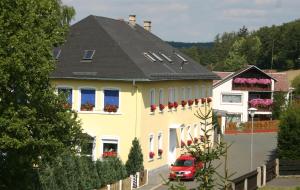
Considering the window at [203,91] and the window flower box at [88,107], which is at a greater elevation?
the window at [203,91]

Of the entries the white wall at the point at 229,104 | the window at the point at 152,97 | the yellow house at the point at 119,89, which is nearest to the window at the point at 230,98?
the white wall at the point at 229,104

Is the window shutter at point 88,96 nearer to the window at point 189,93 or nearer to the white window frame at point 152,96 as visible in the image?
the white window frame at point 152,96

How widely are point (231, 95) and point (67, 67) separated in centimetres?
4351

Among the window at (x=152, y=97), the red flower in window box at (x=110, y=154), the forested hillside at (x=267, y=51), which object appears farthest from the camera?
the forested hillside at (x=267, y=51)

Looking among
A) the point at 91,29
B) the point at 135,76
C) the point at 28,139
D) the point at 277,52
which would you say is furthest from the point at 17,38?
the point at 277,52

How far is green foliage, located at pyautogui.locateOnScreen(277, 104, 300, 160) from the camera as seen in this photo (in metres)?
41.2

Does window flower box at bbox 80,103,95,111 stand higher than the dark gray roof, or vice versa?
the dark gray roof

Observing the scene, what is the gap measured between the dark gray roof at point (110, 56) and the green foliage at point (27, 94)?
1236 cm

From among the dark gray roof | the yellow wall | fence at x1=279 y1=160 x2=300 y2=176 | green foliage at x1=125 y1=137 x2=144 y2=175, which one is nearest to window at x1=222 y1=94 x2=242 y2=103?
the dark gray roof

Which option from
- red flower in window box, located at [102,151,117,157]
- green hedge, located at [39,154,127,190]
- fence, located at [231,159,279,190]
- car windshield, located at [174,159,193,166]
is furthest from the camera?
car windshield, located at [174,159,193,166]

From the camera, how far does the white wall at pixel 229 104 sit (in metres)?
81.2

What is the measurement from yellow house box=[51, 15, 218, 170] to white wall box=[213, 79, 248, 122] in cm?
3606

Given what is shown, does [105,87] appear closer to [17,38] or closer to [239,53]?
[17,38]

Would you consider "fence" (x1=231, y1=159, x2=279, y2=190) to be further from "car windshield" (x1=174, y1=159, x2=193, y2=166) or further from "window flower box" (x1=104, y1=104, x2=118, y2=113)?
"window flower box" (x1=104, y1=104, x2=118, y2=113)
